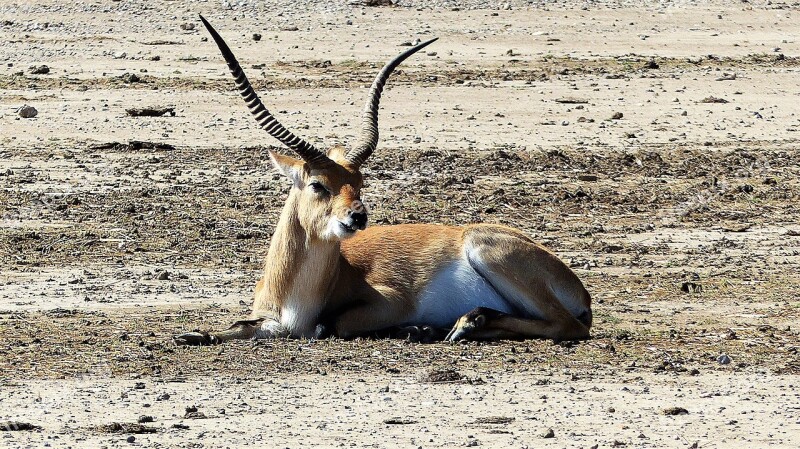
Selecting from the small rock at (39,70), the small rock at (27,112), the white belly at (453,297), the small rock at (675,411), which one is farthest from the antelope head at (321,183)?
the small rock at (39,70)

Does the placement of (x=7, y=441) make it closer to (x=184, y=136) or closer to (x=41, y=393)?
(x=41, y=393)

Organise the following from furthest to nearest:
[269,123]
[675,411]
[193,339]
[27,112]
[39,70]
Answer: [39,70] → [27,112] → [269,123] → [193,339] → [675,411]

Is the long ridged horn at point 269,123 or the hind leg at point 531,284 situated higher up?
the long ridged horn at point 269,123

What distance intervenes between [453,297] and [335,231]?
1.15 metres

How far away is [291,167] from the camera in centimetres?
1082

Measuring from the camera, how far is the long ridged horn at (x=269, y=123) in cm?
1062

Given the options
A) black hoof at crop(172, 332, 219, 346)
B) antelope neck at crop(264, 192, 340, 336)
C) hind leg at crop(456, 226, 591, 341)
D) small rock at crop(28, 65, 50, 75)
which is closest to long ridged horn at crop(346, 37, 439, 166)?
antelope neck at crop(264, 192, 340, 336)

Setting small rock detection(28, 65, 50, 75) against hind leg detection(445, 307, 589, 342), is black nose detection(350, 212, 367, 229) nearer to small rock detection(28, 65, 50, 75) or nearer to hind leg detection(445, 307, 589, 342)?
hind leg detection(445, 307, 589, 342)

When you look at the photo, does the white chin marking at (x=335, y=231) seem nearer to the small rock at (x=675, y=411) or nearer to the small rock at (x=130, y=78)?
the small rock at (x=675, y=411)

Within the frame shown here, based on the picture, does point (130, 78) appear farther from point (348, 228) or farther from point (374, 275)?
point (348, 228)

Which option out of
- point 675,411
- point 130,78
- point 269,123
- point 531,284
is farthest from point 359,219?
point 130,78

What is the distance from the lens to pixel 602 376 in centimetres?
975

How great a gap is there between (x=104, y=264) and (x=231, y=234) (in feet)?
4.85

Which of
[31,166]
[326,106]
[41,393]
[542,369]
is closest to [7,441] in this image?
[41,393]
